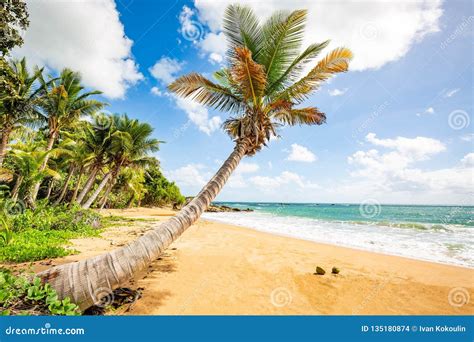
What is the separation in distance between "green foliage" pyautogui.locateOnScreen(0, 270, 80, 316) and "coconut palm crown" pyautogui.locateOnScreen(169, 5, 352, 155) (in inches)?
183

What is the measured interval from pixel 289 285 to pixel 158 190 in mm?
40014

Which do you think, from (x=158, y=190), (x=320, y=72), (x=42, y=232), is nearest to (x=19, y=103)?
(x=42, y=232)

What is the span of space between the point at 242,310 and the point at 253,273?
182 centimetres

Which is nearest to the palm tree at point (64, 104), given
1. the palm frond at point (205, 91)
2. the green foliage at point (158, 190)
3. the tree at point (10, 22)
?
the tree at point (10, 22)

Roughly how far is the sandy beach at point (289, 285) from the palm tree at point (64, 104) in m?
10.9

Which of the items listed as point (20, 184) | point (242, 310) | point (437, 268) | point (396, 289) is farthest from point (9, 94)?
point (437, 268)

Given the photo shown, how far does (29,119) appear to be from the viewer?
1397 centimetres

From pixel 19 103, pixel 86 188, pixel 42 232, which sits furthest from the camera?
pixel 86 188

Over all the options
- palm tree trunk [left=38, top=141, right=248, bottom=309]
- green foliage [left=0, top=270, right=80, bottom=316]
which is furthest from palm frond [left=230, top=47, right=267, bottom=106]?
green foliage [left=0, top=270, right=80, bottom=316]

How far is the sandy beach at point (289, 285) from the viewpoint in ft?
12.8

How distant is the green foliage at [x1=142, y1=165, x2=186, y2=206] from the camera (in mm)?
41400

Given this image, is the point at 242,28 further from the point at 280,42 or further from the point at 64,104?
the point at 64,104

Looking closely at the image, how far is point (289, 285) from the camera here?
16.1 feet

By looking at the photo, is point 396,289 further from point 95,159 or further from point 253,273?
point 95,159
